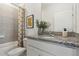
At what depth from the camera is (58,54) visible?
1.14 meters

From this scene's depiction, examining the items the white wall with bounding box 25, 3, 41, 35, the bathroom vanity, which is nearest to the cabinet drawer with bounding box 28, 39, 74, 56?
the bathroom vanity

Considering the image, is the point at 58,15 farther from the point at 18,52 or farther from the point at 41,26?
the point at 18,52

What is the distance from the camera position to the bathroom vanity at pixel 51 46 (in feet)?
3.47

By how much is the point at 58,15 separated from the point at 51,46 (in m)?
0.41

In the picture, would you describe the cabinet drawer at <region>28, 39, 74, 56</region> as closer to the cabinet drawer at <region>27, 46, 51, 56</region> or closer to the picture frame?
the cabinet drawer at <region>27, 46, 51, 56</region>

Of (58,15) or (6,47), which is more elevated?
(58,15)

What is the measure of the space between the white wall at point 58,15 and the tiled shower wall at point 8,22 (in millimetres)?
352

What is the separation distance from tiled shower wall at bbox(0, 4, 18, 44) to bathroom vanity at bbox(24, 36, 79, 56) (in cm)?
17

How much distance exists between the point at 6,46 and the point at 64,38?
2.07 ft

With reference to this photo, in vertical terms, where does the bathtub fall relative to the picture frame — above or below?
below

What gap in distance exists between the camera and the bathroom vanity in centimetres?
106

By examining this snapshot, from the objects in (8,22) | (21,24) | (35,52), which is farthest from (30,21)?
(35,52)

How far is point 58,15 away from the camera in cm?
135

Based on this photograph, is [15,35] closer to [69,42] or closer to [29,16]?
[29,16]
